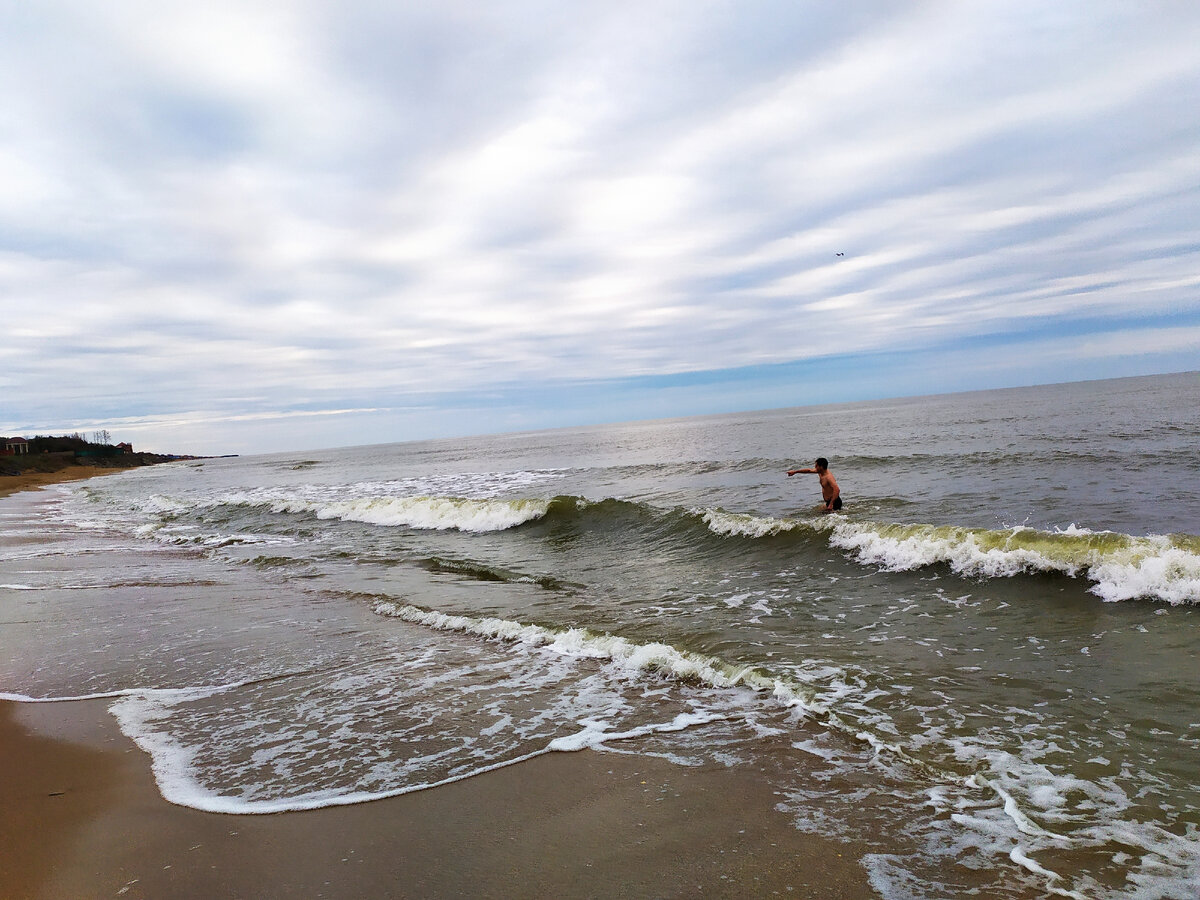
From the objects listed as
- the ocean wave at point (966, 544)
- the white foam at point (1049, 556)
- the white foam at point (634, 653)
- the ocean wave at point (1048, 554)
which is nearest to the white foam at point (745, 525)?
the ocean wave at point (966, 544)

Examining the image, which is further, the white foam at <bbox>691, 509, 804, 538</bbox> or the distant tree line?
the distant tree line

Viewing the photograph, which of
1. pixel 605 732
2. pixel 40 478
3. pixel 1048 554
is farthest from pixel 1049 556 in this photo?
pixel 40 478

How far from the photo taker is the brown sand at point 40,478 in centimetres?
4905

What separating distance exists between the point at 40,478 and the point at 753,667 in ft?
259

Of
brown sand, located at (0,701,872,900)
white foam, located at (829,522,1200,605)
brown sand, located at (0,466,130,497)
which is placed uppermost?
brown sand, located at (0,466,130,497)

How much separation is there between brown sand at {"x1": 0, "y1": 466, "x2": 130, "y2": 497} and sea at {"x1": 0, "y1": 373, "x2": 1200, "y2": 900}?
46.4 meters

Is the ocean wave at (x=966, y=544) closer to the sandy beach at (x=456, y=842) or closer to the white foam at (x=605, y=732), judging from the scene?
the white foam at (x=605, y=732)

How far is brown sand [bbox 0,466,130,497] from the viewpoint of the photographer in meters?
49.0

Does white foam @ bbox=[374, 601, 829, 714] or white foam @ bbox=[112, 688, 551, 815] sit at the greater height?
white foam @ bbox=[112, 688, 551, 815]

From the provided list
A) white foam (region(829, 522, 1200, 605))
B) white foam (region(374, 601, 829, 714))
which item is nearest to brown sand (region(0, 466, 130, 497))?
white foam (region(374, 601, 829, 714))

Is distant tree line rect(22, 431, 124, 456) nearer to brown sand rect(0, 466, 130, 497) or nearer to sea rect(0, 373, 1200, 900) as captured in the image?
brown sand rect(0, 466, 130, 497)

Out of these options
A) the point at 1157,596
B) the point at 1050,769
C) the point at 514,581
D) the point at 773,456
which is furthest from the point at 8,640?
the point at 773,456

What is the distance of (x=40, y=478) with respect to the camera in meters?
62.3

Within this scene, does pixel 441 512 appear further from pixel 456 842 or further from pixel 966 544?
pixel 456 842
